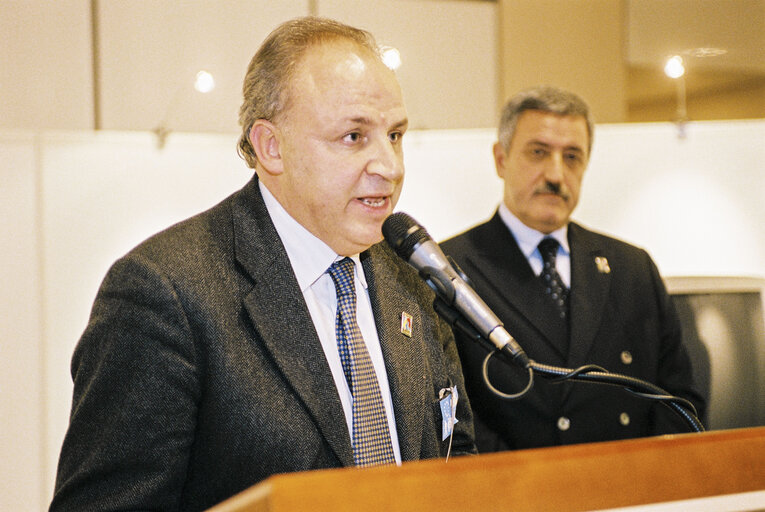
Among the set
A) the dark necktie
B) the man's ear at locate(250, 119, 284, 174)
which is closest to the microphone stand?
the man's ear at locate(250, 119, 284, 174)

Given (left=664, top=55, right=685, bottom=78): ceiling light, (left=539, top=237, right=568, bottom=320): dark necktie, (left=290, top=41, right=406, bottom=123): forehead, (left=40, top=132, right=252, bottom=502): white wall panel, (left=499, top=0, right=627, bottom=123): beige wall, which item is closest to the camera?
(left=290, top=41, right=406, bottom=123): forehead

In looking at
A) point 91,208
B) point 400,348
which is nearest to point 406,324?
point 400,348

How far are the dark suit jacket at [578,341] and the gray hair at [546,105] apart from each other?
0.35 metres

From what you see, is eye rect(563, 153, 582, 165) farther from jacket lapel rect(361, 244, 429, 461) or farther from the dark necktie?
jacket lapel rect(361, 244, 429, 461)

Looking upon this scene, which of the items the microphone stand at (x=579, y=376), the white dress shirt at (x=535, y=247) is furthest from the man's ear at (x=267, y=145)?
the white dress shirt at (x=535, y=247)

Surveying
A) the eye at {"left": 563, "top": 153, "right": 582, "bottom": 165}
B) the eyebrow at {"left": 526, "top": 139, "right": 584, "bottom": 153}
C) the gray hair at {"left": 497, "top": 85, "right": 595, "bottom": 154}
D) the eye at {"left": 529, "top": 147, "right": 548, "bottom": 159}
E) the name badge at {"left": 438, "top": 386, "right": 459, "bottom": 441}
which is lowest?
the name badge at {"left": 438, "top": 386, "right": 459, "bottom": 441}

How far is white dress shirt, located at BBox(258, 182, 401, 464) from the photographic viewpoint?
158cm

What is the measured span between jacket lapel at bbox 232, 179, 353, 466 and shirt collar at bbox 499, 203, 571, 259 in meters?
1.26

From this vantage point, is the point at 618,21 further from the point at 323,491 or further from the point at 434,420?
the point at 323,491

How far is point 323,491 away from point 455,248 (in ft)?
6.44

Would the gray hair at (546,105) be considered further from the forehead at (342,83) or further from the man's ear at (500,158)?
the forehead at (342,83)

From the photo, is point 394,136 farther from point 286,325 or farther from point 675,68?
point 675,68

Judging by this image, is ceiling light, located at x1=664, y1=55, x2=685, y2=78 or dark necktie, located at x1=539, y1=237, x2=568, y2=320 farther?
ceiling light, located at x1=664, y1=55, x2=685, y2=78


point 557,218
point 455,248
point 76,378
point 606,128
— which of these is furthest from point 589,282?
point 76,378
